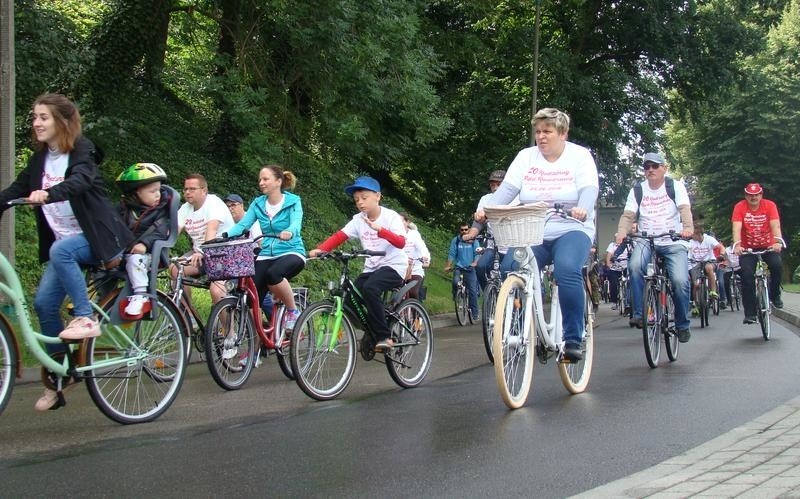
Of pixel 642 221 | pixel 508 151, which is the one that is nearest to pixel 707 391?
pixel 642 221

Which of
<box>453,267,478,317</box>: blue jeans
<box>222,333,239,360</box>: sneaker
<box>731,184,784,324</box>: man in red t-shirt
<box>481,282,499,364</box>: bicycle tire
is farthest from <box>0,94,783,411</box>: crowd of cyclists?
<box>453,267,478,317</box>: blue jeans

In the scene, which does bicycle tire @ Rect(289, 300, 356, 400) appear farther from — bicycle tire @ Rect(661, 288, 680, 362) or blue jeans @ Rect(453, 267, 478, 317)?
blue jeans @ Rect(453, 267, 478, 317)

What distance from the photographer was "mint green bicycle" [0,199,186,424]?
606 cm

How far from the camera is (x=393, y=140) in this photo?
21.7m

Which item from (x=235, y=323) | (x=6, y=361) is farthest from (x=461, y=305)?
(x=6, y=361)

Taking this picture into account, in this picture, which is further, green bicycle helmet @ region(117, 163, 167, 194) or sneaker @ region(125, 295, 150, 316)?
green bicycle helmet @ region(117, 163, 167, 194)

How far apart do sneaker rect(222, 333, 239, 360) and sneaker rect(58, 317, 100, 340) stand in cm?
193

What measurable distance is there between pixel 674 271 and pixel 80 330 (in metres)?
5.78

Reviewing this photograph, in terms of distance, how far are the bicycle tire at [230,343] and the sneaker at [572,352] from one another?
2.60 meters

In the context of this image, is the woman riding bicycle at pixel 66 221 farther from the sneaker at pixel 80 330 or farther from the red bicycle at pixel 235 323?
the red bicycle at pixel 235 323

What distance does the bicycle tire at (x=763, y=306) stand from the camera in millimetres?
12945

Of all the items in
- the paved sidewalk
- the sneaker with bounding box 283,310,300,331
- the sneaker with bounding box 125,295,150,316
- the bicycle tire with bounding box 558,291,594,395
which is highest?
the sneaker with bounding box 125,295,150,316

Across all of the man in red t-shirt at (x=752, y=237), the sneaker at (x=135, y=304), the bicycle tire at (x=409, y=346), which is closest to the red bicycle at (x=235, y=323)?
the bicycle tire at (x=409, y=346)

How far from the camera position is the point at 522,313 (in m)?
7.15
